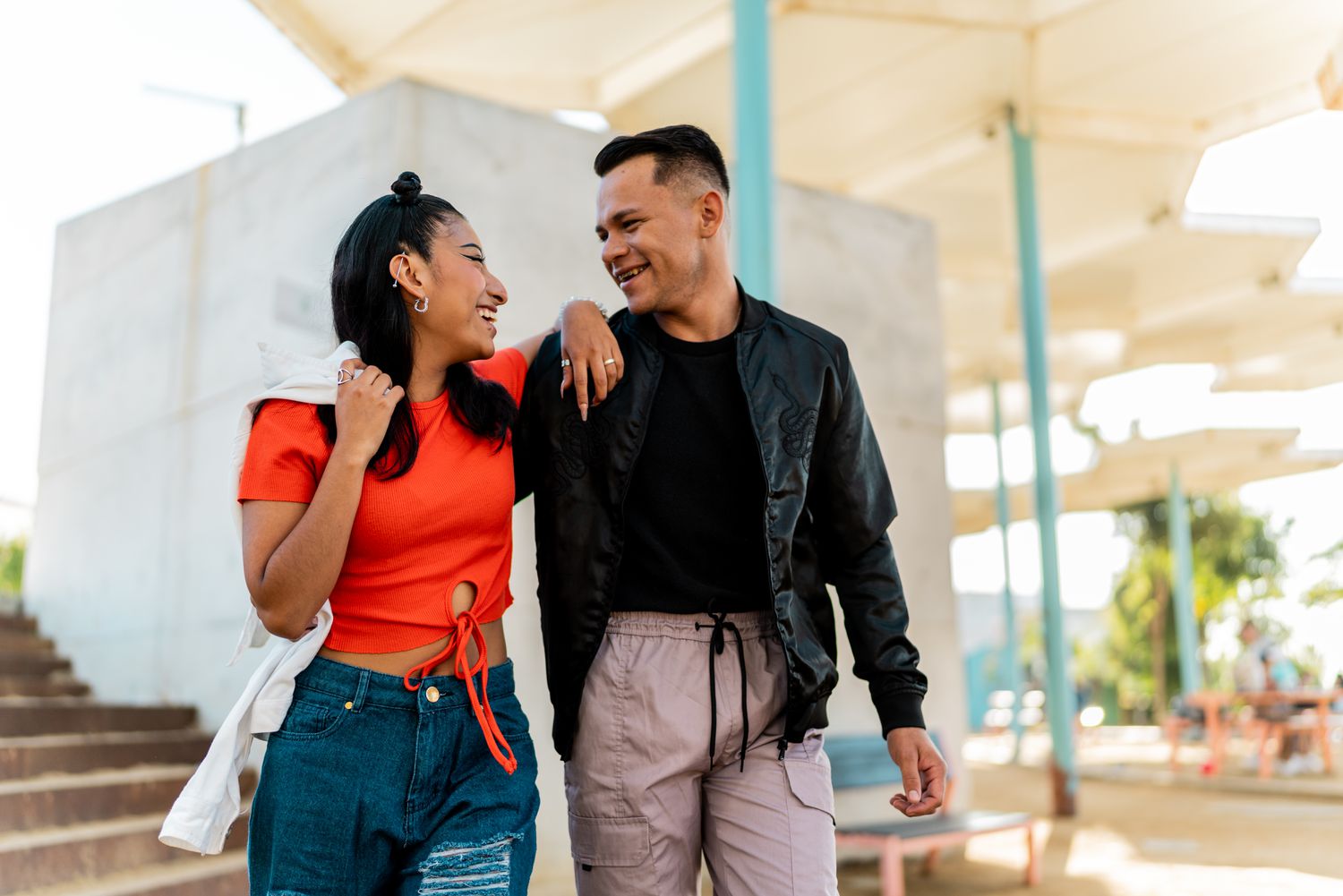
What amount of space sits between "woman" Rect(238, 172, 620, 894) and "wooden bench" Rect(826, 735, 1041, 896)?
360 centimetres

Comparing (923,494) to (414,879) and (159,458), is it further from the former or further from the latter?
(414,879)

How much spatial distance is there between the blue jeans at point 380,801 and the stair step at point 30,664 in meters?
6.28

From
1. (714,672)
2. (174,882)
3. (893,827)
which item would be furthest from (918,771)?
(893,827)

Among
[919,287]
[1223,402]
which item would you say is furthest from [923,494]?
[1223,402]

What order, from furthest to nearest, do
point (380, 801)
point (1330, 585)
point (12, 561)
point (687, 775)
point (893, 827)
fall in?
point (1330, 585) → point (12, 561) → point (893, 827) → point (687, 775) → point (380, 801)

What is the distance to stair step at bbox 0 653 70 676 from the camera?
709 centimetres

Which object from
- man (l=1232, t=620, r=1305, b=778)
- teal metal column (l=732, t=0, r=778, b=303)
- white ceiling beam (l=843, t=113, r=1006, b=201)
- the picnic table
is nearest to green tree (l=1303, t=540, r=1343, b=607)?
man (l=1232, t=620, r=1305, b=778)

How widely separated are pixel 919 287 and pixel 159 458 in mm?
5081

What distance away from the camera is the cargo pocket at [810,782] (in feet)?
6.93

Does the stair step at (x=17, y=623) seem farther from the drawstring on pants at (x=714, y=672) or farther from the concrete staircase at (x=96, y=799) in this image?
the drawstring on pants at (x=714, y=672)

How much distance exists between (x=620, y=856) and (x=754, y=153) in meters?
4.16

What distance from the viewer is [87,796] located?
5.29m

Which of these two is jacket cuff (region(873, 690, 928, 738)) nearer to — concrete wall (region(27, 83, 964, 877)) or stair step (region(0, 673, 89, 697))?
concrete wall (region(27, 83, 964, 877))

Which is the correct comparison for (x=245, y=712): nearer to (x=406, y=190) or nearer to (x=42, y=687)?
(x=406, y=190)
